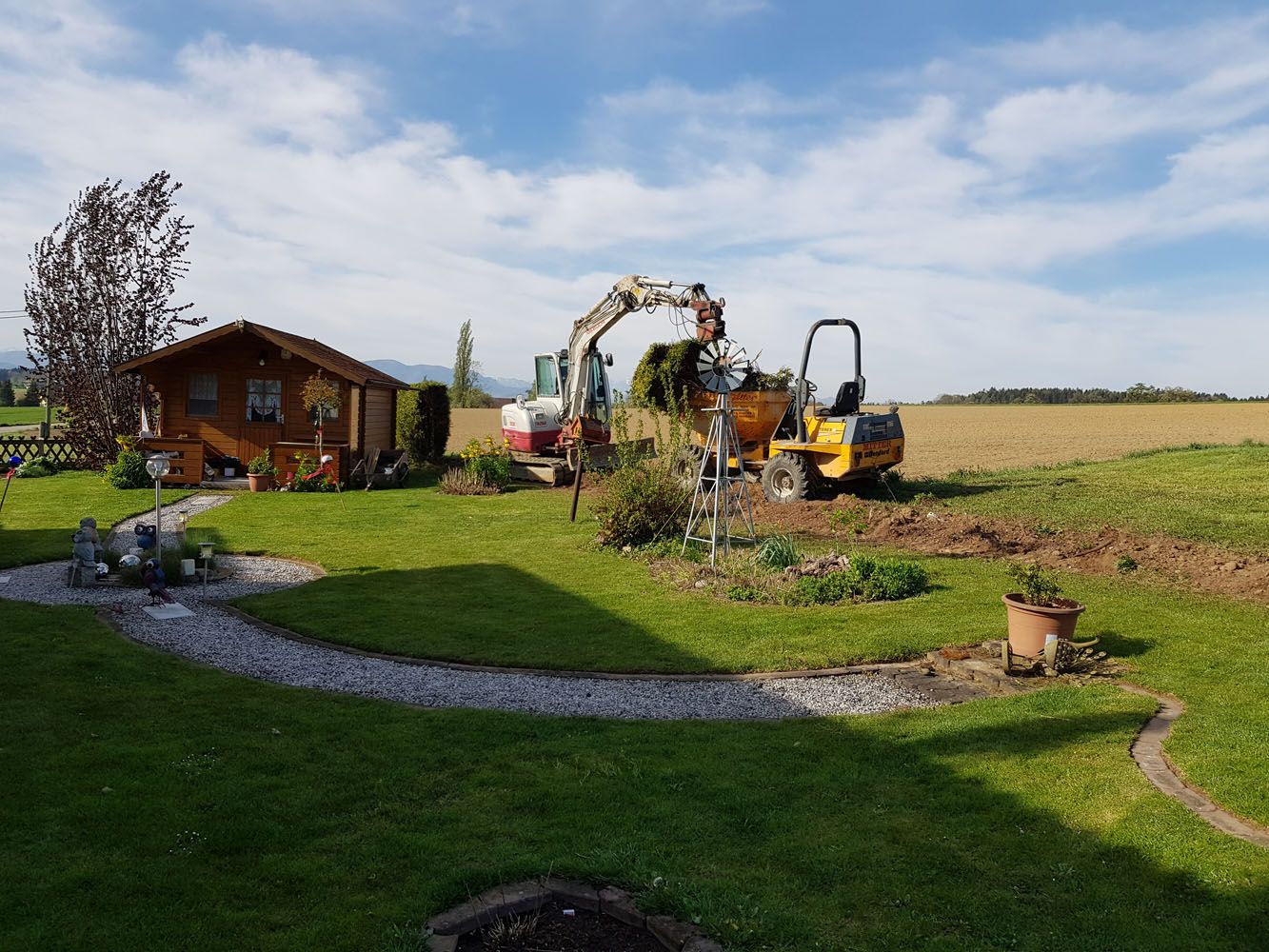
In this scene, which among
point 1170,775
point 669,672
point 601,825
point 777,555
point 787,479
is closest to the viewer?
point 601,825

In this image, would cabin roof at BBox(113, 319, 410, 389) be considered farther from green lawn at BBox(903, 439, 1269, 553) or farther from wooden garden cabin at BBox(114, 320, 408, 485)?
green lawn at BBox(903, 439, 1269, 553)

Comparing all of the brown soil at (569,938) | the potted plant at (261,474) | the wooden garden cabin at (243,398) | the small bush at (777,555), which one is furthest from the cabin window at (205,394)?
the brown soil at (569,938)

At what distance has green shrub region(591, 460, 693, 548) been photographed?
1300 cm

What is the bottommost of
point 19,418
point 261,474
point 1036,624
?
point 1036,624

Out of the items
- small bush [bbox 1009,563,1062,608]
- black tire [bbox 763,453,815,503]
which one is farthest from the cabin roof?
small bush [bbox 1009,563,1062,608]

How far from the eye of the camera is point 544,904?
12.9ft

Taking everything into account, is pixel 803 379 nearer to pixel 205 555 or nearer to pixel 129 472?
pixel 205 555

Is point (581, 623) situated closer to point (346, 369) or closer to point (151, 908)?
Answer: point (151, 908)

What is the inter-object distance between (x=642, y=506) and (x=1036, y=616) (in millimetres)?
6381

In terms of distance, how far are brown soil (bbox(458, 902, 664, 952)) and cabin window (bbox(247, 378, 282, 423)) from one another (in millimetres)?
20150

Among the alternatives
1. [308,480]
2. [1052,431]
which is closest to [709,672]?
[308,480]

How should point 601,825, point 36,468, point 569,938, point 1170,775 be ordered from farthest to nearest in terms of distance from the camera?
point 36,468 < point 1170,775 < point 601,825 < point 569,938

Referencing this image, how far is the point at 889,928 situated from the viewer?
12.1 feet

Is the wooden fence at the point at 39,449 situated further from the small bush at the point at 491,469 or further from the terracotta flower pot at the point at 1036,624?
the terracotta flower pot at the point at 1036,624
